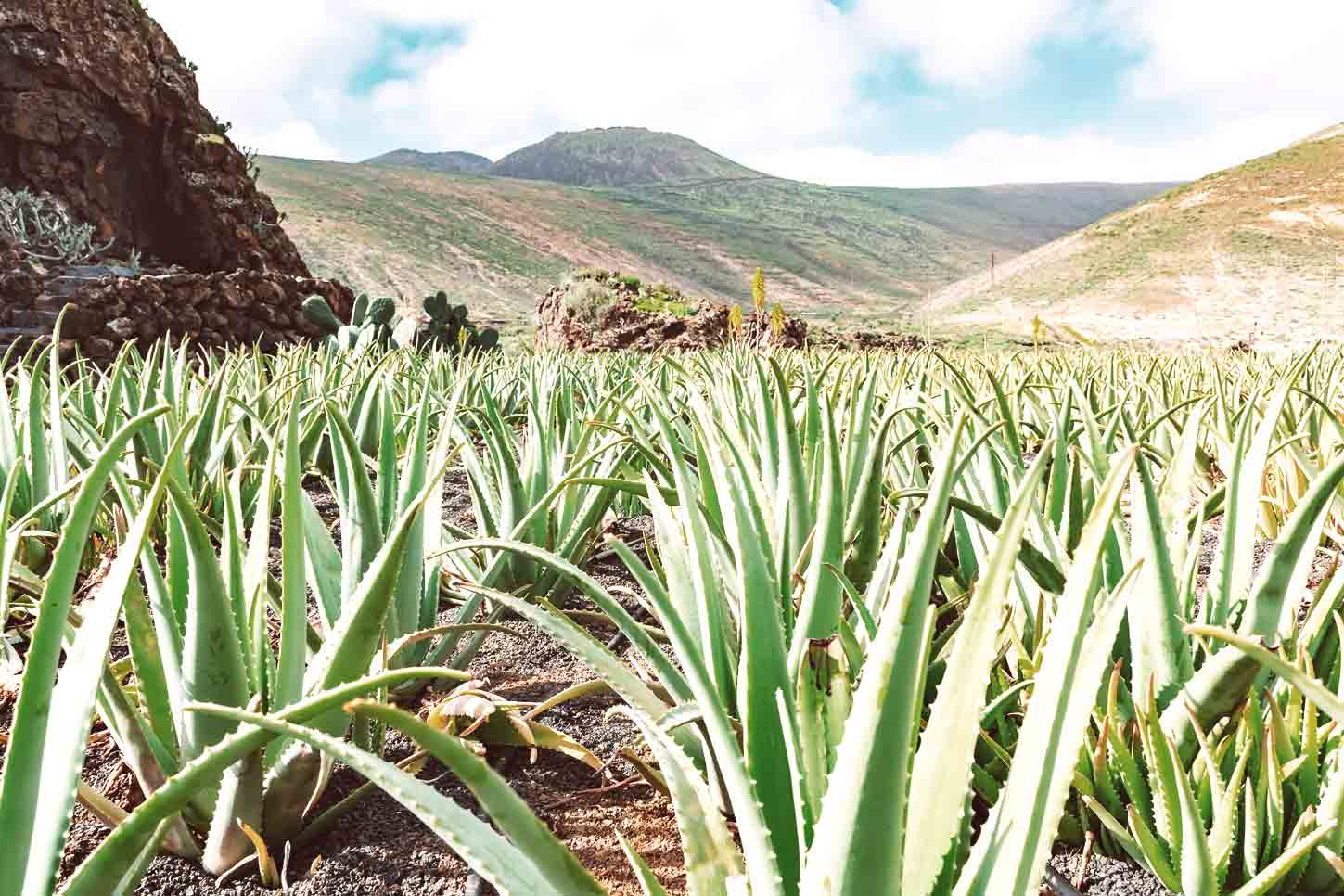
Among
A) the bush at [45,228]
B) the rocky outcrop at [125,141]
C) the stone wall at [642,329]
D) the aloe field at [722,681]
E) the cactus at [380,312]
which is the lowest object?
the aloe field at [722,681]

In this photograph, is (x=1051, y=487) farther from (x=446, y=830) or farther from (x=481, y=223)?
(x=481, y=223)

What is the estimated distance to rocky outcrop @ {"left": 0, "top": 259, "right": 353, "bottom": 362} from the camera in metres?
5.00

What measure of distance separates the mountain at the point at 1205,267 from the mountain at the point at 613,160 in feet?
237

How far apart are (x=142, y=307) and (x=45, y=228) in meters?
2.59

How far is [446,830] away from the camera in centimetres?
42

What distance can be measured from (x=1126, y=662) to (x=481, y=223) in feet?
142

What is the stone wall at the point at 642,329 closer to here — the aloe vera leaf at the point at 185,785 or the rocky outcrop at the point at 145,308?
the rocky outcrop at the point at 145,308

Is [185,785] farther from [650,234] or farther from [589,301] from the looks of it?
[650,234]

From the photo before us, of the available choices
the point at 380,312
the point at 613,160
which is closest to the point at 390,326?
the point at 380,312

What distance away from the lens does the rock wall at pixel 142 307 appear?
5.01m

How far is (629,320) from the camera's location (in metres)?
8.07

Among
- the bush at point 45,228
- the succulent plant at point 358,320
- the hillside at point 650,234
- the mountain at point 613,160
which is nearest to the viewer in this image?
the succulent plant at point 358,320

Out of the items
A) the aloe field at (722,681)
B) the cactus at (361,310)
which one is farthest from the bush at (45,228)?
the aloe field at (722,681)

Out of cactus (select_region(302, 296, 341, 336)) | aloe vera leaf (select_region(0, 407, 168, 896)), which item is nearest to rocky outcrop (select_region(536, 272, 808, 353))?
cactus (select_region(302, 296, 341, 336))
